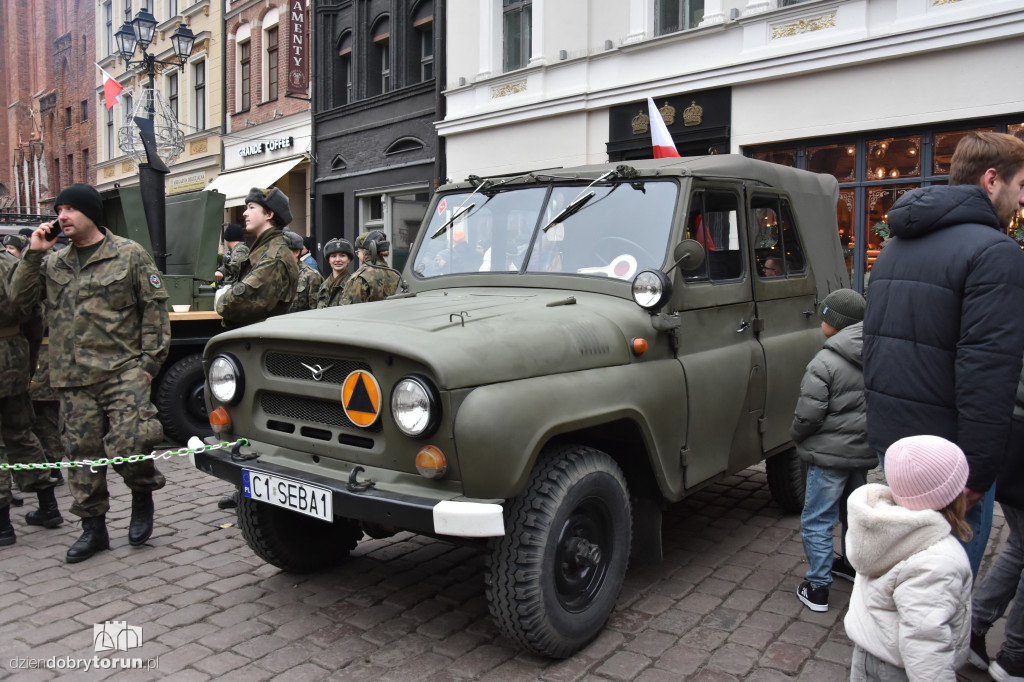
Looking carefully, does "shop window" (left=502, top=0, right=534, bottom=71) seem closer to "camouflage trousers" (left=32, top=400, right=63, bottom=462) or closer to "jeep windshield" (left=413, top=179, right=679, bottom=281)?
"camouflage trousers" (left=32, top=400, right=63, bottom=462)

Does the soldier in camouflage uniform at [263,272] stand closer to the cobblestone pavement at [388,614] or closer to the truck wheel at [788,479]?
the cobblestone pavement at [388,614]

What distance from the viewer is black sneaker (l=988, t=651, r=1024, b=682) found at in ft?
10.0

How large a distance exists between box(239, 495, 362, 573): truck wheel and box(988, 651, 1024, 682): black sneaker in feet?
9.02

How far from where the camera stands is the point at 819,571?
384 cm

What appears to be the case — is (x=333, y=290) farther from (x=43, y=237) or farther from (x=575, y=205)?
(x=575, y=205)

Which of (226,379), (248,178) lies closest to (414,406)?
(226,379)

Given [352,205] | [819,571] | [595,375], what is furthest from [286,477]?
[352,205]

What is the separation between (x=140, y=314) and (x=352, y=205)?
15629 millimetres

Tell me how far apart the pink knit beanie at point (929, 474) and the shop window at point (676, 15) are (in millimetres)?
11514

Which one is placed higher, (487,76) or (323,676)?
(487,76)

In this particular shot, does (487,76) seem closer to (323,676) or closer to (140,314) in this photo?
(140,314)

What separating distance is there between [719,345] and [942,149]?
7.76 meters

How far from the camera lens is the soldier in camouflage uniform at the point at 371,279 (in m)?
6.65

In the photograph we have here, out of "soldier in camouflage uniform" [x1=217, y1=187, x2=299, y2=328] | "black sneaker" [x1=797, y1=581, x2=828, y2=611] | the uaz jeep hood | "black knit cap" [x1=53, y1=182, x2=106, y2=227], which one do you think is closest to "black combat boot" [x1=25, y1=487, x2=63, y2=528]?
"soldier in camouflage uniform" [x1=217, y1=187, x2=299, y2=328]
